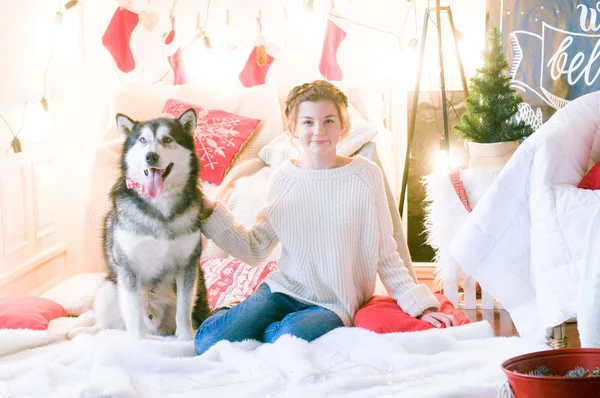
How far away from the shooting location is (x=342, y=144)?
309cm

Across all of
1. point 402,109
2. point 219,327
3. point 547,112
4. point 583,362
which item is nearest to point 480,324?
point 583,362

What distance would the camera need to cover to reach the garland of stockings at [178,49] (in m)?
3.65

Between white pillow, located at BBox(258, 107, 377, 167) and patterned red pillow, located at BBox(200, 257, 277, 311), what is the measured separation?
18.5 inches

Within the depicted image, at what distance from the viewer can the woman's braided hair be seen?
231 centimetres

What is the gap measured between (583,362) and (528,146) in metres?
0.96

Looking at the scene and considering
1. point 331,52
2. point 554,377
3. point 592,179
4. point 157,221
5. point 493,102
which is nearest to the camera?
point 554,377

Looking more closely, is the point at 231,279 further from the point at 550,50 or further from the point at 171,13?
the point at 550,50

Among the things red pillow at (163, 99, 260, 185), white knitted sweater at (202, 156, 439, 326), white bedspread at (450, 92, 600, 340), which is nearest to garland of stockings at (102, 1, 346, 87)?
red pillow at (163, 99, 260, 185)

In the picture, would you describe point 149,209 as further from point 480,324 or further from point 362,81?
point 362,81

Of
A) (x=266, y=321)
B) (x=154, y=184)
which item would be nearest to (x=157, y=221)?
(x=154, y=184)

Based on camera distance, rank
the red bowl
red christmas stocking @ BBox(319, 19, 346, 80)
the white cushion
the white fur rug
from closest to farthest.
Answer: the red bowl → the white fur rug → the white cushion → red christmas stocking @ BBox(319, 19, 346, 80)

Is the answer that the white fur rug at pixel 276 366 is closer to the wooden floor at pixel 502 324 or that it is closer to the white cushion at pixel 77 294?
the white cushion at pixel 77 294

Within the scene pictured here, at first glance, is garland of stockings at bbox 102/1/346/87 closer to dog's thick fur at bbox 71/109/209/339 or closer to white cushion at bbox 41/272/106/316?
white cushion at bbox 41/272/106/316

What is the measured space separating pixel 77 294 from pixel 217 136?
0.92 m
